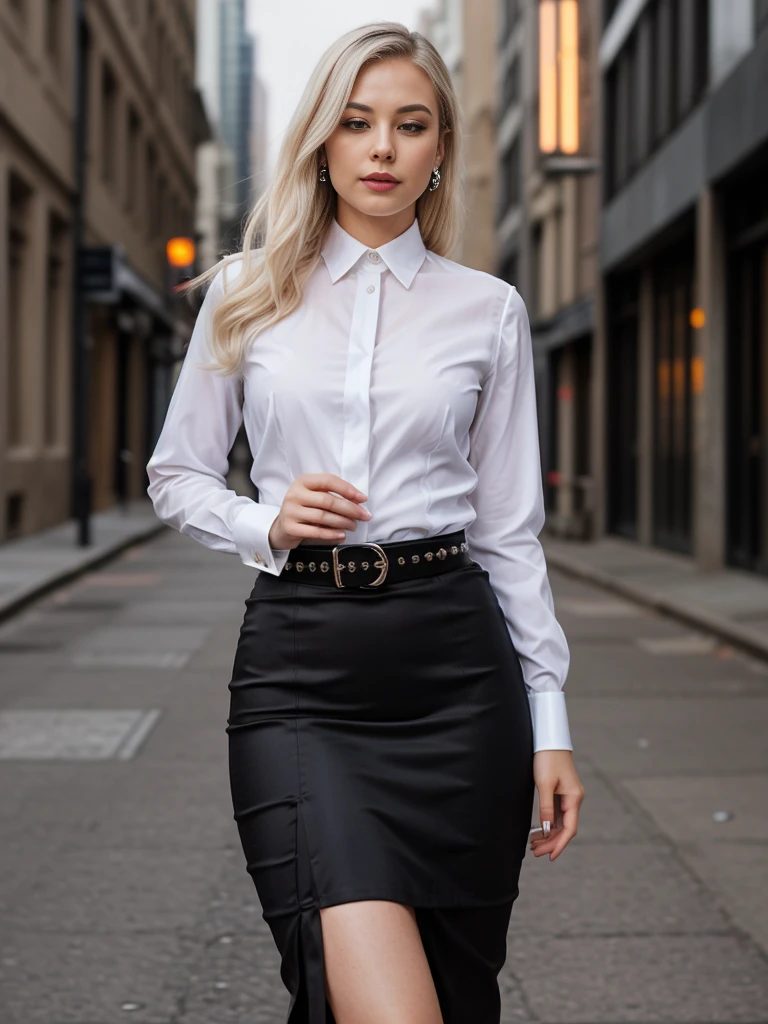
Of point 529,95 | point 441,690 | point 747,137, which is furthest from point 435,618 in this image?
point 529,95

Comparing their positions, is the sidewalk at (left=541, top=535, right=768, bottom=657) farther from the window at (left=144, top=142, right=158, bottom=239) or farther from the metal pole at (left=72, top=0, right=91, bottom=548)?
the window at (left=144, top=142, right=158, bottom=239)

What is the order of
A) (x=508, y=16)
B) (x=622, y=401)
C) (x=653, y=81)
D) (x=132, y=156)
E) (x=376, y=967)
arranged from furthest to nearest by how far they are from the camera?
1. (x=508, y=16)
2. (x=132, y=156)
3. (x=622, y=401)
4. (x=653, y=81)
5. (x=376, y=967)

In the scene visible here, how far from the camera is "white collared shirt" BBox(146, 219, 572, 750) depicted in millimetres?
2461

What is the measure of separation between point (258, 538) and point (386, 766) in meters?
0.40

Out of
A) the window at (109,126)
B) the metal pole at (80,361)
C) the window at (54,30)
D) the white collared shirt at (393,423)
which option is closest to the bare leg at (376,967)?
the white collared shirt at (393,423)

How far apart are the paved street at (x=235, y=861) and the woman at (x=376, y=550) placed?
1.61 m

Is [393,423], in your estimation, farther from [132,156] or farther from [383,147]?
[132,156]

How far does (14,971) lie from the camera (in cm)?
419

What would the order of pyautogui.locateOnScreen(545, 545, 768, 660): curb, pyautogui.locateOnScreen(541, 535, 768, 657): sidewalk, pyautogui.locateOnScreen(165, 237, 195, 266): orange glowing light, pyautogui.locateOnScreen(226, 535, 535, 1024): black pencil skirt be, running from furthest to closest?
pyautogui.locateOnScreen(165, 237, 195, 266): orange glowing light < pyautogui.locateOnScreen(541, 535, 768, 657): sidewalk < pyautogui.locateOnScreen(545, 545, 768, 660): curb < pyautogui.locateOnScreen(226, 535, 535, 1024): black pencil skirt

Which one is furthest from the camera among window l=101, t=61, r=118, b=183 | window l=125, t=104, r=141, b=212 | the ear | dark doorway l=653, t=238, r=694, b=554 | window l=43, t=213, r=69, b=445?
window l=125, t=104, r=141, b=212

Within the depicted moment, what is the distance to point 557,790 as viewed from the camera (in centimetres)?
255

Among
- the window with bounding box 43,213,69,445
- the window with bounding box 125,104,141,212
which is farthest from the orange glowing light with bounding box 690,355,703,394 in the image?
the window with bounding box 125,104,141,212

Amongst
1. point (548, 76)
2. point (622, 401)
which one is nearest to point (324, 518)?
point (622, 401)

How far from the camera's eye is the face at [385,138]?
2.52 metres
